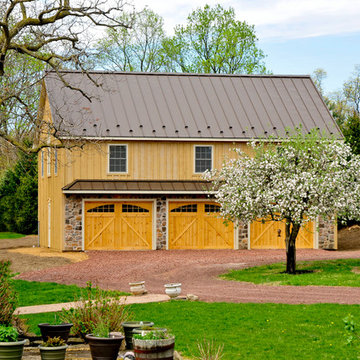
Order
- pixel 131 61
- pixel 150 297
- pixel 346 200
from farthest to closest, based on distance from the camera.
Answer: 1. pixel 131 61
2. pixel 346 200
3. pixel 150 297

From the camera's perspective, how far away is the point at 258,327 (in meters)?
13.1

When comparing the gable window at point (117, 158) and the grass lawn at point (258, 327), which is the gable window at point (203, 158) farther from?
the grass lawn at point (258, 327)

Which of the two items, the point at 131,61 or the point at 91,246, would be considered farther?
the point at 131,61

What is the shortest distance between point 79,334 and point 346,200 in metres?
13.6

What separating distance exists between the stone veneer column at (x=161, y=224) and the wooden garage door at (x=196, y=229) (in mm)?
307

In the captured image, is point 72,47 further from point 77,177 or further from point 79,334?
point 77,177

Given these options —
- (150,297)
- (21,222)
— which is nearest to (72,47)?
(150,297)

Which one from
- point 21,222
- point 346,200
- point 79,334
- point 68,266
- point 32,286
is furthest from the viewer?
point 21,222

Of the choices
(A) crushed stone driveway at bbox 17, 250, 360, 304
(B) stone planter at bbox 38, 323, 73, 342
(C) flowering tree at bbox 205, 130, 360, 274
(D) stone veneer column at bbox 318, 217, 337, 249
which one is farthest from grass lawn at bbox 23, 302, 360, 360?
(D) stone veneer column at bbox 318, 217, 337, 249

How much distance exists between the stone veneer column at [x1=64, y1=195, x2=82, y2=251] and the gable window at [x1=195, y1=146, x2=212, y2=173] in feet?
20.0

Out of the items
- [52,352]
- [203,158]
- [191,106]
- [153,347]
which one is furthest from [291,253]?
[153,347]

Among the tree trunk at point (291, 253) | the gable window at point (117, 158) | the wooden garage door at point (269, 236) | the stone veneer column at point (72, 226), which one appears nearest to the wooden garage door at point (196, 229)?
the wooden garage door at point (269, 236)

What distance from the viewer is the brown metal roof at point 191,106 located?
32.1 m

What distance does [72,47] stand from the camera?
A: 18453mm
